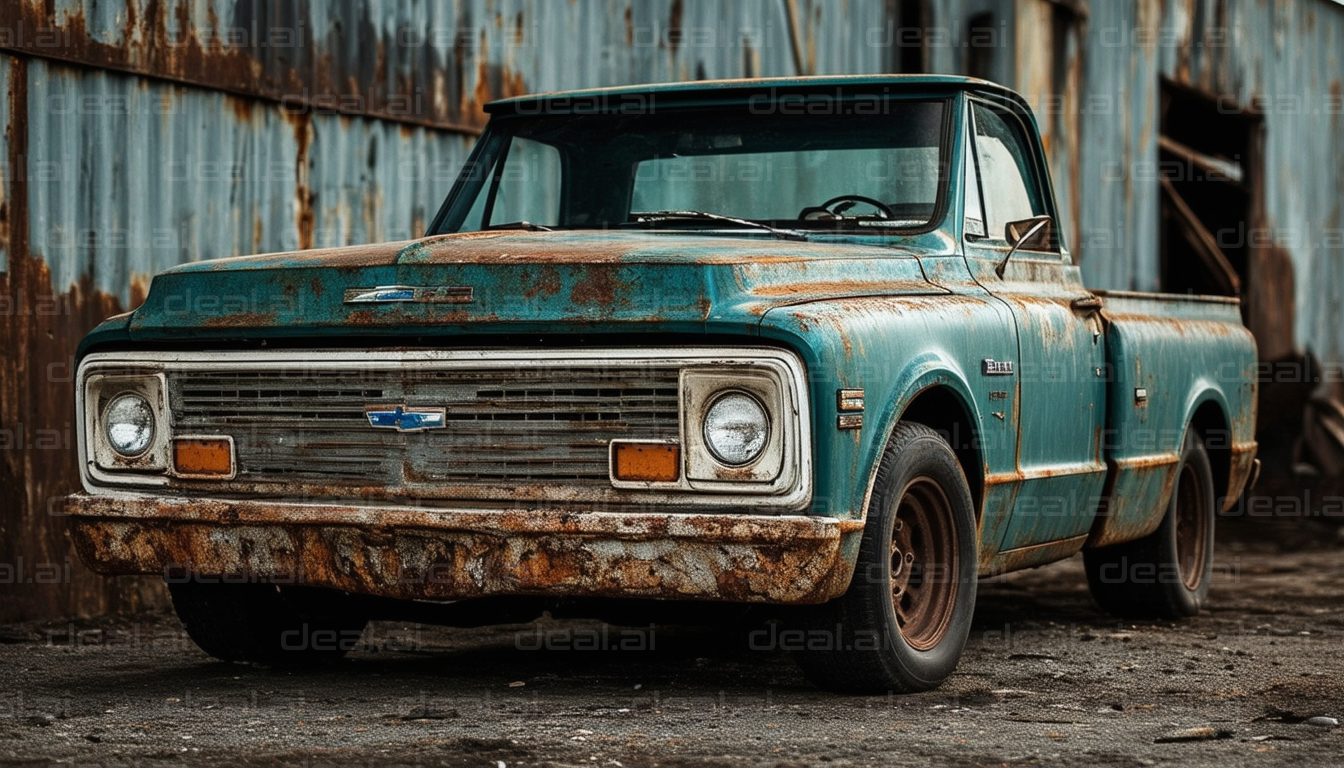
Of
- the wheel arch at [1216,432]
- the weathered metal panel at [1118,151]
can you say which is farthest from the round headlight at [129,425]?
the weathered metal panel at [1118,151]

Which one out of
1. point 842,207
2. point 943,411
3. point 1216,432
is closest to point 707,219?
point 842,207

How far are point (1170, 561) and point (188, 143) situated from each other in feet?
13.4

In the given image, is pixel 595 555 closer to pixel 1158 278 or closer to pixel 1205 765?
pixel 1205 765

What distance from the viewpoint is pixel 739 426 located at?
15.1ft

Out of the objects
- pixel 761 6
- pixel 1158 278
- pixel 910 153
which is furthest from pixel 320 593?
pixel 1158 278

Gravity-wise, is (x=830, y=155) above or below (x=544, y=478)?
above

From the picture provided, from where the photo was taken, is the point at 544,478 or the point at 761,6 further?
the point at 761,6

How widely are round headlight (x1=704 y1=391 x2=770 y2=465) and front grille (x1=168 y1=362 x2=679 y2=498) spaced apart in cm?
12

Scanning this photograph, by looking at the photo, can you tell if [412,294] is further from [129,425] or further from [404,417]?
[129,425]

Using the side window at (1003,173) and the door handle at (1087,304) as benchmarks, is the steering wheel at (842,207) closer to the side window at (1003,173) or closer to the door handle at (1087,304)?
the side window at (1003,173)

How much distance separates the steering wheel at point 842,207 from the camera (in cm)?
584

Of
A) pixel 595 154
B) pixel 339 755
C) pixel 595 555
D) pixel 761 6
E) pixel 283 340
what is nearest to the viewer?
pixel 339 755

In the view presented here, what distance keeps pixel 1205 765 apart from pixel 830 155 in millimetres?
2368

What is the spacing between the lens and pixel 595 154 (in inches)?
247
